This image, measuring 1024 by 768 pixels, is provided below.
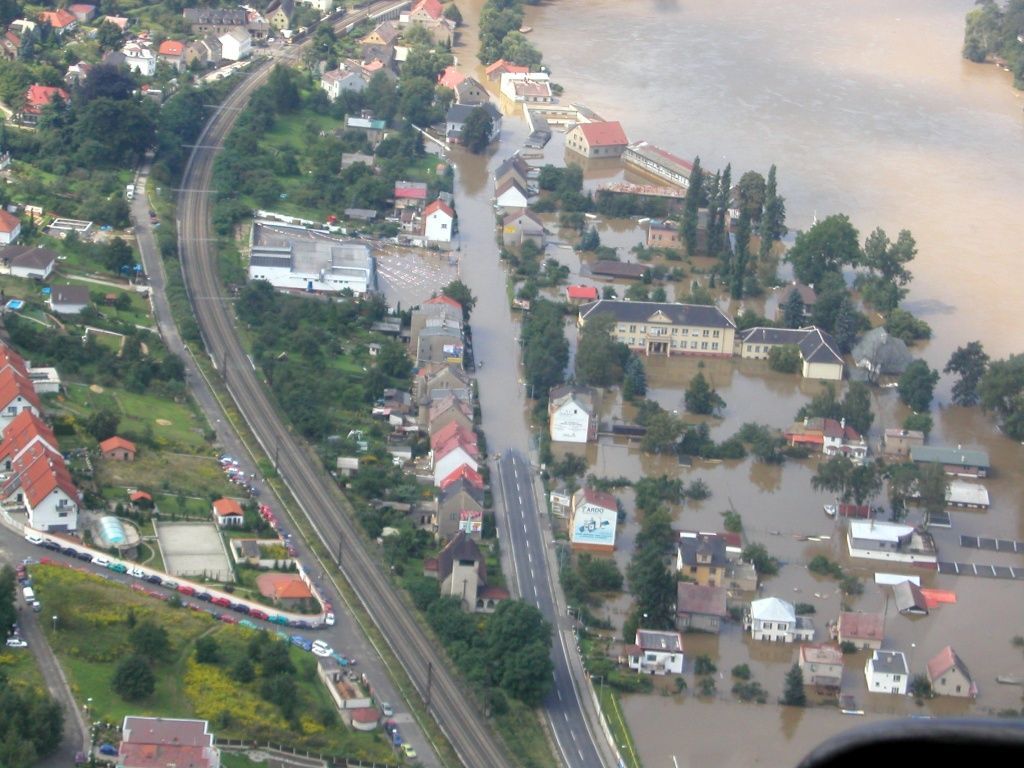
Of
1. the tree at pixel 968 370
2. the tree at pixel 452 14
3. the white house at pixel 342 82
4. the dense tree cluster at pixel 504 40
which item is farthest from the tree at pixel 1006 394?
the tree at pixel 452 14

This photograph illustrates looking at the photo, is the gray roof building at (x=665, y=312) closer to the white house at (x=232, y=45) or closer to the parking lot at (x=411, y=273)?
the parking lot at (x=411, y=273)

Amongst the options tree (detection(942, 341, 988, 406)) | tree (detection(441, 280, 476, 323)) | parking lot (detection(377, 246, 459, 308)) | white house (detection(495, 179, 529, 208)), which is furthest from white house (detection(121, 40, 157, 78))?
tree (detection(942, 341, 988, 406))

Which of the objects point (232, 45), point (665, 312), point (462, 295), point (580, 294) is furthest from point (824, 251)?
point (232, 45)

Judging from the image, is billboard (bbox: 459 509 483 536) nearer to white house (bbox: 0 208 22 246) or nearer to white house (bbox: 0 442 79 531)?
white house (bbox: 0 442 79 531)

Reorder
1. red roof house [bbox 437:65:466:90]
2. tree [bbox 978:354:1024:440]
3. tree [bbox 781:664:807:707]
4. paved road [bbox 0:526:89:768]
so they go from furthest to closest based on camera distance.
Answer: red roof house [bbox 437:65:466:90] → tree [bbox 978:354:1024:440] → tree [bbox 781:664:807:707] → paved road [bbox 0:526:89:768]

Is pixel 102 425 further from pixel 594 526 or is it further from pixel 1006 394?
pixel 1006 394

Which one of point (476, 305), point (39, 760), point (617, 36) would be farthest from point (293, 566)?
point (617, 36)
